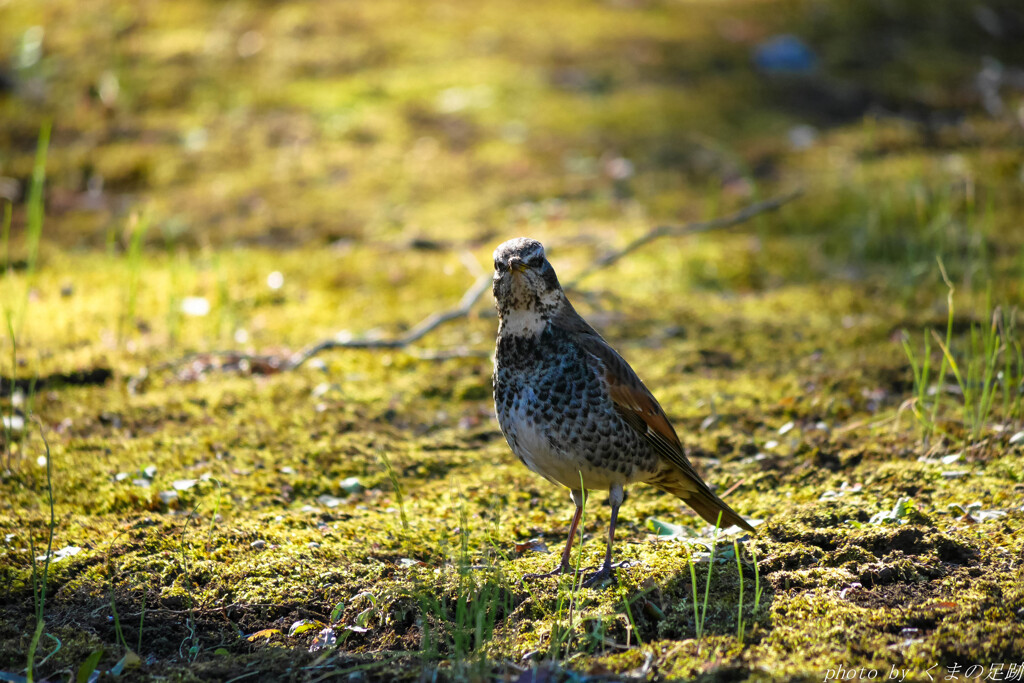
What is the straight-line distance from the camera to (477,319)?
7418mm

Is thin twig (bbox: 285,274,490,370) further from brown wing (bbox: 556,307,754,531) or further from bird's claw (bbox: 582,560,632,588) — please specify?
bird's claw (bbox: 582,560,632,588)

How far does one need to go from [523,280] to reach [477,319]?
10.7 feet

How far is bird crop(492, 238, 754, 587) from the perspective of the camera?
4012 mm

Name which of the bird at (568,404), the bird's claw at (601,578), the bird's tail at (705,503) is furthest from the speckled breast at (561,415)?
the bird's claw at (601,578)

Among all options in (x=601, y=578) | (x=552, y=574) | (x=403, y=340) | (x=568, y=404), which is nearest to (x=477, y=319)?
(x=403, y=340)

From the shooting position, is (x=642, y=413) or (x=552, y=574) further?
(x=642, y=413)

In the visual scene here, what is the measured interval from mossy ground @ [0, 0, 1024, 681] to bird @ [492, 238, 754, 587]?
1.35 feet

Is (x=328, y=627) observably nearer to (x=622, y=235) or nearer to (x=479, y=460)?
(x=479, y=460)

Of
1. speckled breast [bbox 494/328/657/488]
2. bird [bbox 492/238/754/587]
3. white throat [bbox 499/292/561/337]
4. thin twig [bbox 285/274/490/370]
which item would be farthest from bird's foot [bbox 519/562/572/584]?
thin twig [bbox 285/274/490/370]

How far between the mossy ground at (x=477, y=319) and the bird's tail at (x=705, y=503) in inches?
7.2

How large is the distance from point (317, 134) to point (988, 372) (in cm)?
845

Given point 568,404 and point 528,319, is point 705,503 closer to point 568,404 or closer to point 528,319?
point 568,404

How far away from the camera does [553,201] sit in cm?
946

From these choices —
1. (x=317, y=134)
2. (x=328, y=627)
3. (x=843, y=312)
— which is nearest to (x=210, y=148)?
(x=317, y=134)
